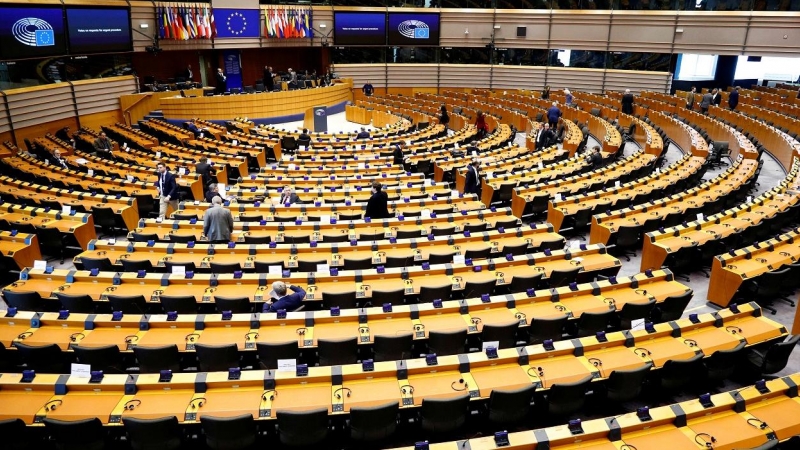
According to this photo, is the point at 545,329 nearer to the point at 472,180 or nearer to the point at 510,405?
the point at 510,405

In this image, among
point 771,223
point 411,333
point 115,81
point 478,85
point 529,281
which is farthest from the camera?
point 478,85

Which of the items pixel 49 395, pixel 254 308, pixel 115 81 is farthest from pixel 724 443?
pixel 115 81

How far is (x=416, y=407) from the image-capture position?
6.32m

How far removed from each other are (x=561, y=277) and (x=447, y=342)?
303cm

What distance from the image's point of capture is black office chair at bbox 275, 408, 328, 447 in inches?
231

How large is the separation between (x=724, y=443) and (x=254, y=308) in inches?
257

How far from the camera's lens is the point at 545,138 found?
20047 millimetres

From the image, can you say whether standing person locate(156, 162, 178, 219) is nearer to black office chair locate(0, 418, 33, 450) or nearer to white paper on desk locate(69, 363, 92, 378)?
white paper on desk locate(69, 363, 92, 378)

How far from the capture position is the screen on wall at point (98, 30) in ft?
70.7

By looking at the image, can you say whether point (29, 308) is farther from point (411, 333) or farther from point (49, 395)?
point (411, 333)

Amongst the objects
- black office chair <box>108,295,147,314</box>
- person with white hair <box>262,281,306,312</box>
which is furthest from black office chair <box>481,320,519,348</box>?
black office chair <box>108,295,147,314</box>

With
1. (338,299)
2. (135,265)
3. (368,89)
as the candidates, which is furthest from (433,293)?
(368,89)

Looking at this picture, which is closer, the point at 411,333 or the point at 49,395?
the point at 49,395

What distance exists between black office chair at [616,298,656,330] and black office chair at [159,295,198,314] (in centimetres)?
659
